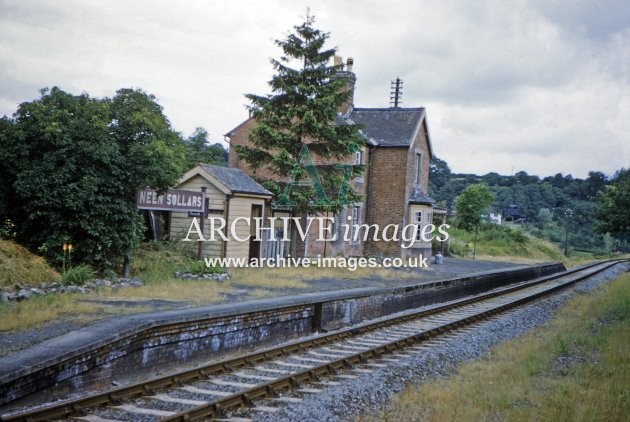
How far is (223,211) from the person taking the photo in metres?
20.7

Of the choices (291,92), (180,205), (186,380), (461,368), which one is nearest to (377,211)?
(291,92)

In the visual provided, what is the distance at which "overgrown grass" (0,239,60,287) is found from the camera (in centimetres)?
1229

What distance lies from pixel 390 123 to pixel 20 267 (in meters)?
24.8

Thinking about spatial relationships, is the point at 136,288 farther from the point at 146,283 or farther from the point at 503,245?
the point at 503,245

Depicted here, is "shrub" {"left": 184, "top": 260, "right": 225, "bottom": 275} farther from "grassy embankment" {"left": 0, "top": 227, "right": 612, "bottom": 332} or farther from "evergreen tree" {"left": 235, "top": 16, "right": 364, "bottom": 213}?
"evergreen tree" {"left": 235, "top": 16, "right": 364, "bottom": 213}

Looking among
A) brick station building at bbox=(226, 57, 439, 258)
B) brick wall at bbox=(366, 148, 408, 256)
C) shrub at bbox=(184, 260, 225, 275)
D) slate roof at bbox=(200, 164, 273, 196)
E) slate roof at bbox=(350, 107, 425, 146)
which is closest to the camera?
shrub at bbox=(184, 260, 225, 275)

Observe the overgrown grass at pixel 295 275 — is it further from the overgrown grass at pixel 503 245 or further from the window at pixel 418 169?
the overgrown grass at pixel 503 245

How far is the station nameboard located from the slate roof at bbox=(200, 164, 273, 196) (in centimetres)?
264

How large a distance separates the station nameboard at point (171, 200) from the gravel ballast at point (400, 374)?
8390 mm

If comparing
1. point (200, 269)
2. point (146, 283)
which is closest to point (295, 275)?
point (200, 269)

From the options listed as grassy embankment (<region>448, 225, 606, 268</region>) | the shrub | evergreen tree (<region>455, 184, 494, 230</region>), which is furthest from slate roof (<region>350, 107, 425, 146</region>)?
the shrub

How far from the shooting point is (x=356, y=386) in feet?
27.3

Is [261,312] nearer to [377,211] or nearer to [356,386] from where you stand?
[356,386]

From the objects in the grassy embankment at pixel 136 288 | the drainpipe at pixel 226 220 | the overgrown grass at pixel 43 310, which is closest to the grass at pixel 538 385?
the grassy embankment at pixel 136 288
